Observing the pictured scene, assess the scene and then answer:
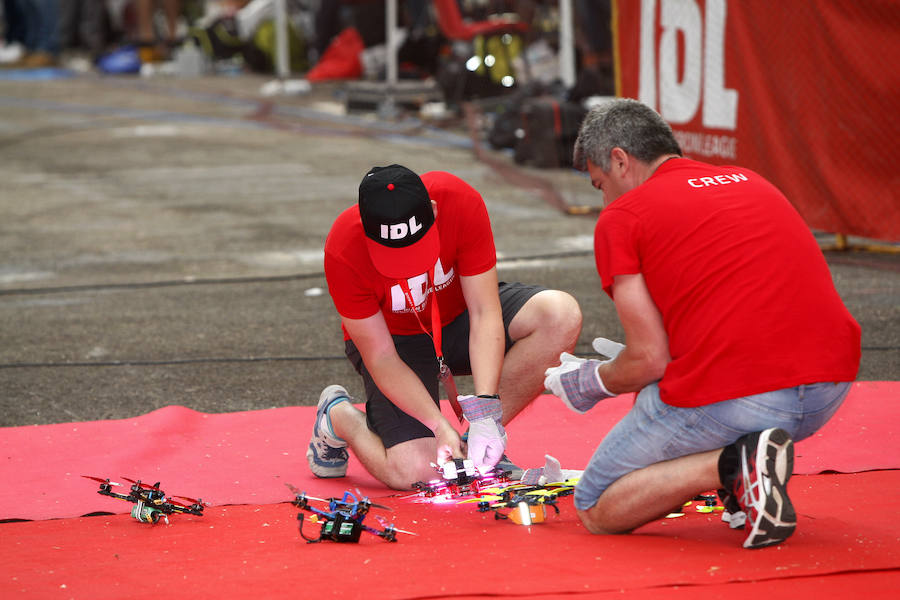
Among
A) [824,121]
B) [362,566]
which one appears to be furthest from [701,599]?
[824,121]

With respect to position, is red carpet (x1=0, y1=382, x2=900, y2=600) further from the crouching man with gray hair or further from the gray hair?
the gray hair

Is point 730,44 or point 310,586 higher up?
point 730,44

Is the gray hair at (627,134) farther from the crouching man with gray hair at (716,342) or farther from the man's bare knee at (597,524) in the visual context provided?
Result: the man's bare knee at (597,524)

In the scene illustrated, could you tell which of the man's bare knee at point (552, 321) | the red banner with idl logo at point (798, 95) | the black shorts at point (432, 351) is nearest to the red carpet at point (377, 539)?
the black shorts at point (432, 351)

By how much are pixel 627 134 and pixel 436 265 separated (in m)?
0.88

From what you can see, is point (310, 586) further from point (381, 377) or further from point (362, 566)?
point (381, 377)

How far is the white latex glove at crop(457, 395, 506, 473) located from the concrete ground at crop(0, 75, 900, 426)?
1504 millimetres

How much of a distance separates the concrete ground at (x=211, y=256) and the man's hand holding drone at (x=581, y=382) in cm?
188

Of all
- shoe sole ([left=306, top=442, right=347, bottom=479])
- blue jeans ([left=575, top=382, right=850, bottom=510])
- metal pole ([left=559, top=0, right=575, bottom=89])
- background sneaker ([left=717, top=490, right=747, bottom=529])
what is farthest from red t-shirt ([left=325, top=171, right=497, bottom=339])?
metal pole ([left=559, top=0, right=575, bottom=89])

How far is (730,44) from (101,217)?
519 centimetres

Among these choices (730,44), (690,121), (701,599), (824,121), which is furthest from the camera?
(690,121)

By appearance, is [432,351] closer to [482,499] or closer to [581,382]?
[482,499]

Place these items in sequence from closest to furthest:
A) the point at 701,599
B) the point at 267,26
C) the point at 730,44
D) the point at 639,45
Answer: the point at 701,599, the point at 730,44, the point at 639,45, the point at 267,26

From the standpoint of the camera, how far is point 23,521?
11.4 ft
